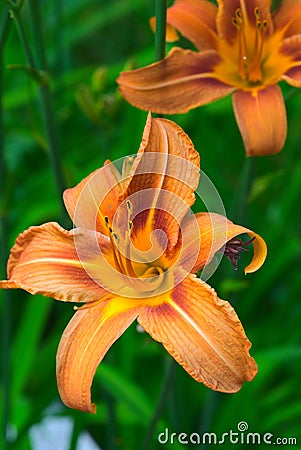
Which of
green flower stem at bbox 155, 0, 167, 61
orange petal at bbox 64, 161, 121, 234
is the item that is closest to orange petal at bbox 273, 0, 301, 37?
green flower stem at bbox 155, 0, 167, 61

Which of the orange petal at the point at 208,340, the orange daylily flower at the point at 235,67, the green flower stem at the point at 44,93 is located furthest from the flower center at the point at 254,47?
the orange petal at the point at 208,340

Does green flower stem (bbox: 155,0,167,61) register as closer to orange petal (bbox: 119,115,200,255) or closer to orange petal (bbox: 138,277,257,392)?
orange petal (bbox: 119,115,200,255)

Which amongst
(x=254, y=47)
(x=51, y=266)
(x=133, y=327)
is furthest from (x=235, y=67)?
(x=133, y=327)

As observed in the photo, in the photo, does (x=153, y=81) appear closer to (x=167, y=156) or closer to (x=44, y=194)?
(x=167, y=156)

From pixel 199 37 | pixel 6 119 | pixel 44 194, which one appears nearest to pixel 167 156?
pixel 199 37

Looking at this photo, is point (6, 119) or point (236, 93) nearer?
point (236, 93)

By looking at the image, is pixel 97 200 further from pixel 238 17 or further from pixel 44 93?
pixel 238 17

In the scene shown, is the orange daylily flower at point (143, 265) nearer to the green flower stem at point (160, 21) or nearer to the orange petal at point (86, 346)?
the orange petal at point (86, 346)
